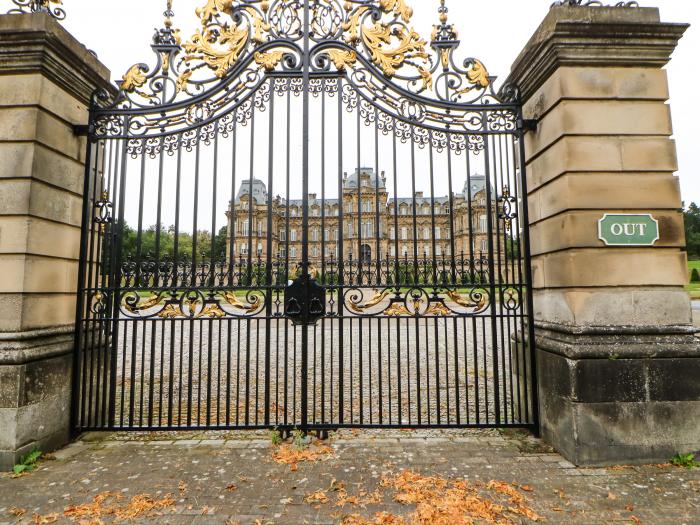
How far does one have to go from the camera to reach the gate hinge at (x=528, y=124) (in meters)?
4.87

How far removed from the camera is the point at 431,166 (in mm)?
5109

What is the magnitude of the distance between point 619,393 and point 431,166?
3388 mm

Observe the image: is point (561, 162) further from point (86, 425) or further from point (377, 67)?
point (86, 425)

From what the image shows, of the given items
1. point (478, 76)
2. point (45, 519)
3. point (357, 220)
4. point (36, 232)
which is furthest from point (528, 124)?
point (45, 519)

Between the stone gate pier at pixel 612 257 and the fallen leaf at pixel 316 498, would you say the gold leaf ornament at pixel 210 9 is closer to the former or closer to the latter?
the stone gate pier at pixel 612 257

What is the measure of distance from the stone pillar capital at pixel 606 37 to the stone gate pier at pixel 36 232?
18.8ft

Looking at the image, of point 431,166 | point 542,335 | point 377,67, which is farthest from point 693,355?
point 377,67

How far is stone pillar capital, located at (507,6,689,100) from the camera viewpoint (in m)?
4.30

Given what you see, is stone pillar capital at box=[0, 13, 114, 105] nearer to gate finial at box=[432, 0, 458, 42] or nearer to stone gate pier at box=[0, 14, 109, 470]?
stone gate pier at box=[0, 14, 109, 470]

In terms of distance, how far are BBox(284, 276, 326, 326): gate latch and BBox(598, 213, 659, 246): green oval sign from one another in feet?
10.9

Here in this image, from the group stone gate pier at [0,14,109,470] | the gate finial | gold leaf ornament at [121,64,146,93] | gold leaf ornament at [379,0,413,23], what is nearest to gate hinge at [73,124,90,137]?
stone gate pier at [0,14,109,470]

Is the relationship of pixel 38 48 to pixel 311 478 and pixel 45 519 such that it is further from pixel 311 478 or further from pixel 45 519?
pixel 311 478

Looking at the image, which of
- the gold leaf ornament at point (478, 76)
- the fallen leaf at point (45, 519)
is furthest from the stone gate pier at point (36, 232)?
the gold leaf ornament at point (478, 76)

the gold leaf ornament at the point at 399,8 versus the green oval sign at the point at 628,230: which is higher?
the gold leaf ornament at the point at 399,8
